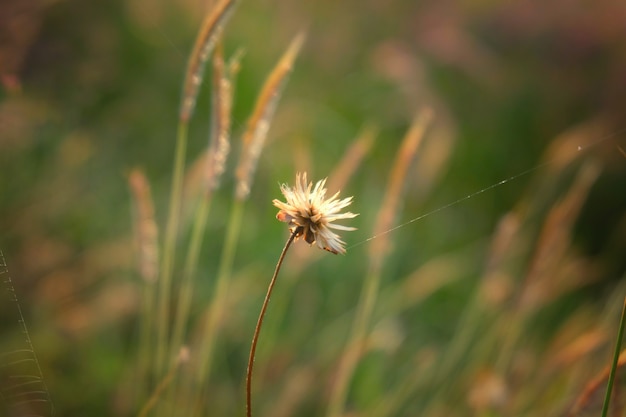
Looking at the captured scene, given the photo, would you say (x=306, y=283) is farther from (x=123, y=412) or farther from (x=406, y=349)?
(x=123, y=412)

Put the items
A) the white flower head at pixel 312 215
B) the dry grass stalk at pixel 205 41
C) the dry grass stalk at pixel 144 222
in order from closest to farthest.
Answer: the white flower head at pixel 312 215 < the dry grass stalk at pixel 205 41 < the dry grass stalk at pixel 144 222

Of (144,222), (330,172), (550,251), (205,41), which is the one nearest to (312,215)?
(205,41)

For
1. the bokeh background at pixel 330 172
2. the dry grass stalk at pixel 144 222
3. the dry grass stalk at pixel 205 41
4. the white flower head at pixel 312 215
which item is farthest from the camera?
the bokeh background at pixel 330 172

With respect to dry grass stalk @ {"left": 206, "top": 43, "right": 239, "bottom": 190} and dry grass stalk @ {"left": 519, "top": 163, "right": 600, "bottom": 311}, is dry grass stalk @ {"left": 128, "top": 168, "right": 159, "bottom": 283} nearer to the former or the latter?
dry grass stalk @ {"left": 206, "top": 43, "right": 239, "bottom": 190}

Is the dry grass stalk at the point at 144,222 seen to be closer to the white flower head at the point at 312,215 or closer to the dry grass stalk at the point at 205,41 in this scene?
the dry grass stalk at the point at 205,41

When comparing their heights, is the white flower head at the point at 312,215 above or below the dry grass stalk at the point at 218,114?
below

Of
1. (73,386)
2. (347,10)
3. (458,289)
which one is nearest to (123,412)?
(73,386)

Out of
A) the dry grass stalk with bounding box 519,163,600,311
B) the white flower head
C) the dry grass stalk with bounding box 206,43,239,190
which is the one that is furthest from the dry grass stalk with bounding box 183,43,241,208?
the dry grass stalk with bounding box 519,163,600,311

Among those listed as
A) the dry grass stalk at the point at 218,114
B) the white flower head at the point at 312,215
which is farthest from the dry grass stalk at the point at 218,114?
the white flower head at the point at 312,215
